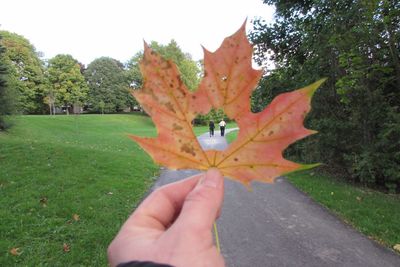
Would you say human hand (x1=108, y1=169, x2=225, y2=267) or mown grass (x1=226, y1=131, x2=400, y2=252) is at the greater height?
human hand (x1=108, y1=169, x2=225, y2=267)

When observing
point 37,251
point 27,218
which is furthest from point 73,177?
point 37,251

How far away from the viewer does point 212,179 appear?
118 cm

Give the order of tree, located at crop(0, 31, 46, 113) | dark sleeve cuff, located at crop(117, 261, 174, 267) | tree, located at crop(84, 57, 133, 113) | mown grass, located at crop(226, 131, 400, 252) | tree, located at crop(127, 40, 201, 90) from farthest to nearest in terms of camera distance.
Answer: tree, located at crop(0, 31, 46, 113) < tree, located at crop(84, 57, 133, 113) < mown grass, located at crop(226, 131, 400, 252) < tree, located at crop(127, 40, 201, 90) < dark sleeve cuff, located at crop(117, 261, 174, 267)

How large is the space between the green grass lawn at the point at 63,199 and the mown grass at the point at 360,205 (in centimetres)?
293

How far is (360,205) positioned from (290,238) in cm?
255

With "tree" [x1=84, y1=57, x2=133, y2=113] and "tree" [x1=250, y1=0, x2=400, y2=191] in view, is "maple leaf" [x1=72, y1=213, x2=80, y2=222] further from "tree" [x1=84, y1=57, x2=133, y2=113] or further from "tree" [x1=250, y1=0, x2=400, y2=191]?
"tree" [x1=84, y1=57, x2=133, y2=113]

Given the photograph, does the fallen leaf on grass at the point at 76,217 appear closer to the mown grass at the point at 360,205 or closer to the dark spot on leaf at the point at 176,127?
the mown grass at the point at 360,205

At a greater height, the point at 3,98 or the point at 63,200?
the point at 3,98

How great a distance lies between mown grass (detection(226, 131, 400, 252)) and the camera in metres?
5.93

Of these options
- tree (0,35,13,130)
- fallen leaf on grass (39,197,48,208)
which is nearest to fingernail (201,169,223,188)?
fallen leaf on grass (39,197,48,208)

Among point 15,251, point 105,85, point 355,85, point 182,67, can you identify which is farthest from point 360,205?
point 105,85

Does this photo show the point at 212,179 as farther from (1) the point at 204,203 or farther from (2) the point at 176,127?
(2) the point at 176,127

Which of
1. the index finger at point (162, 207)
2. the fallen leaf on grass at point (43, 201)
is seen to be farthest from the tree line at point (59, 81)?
the index finger at point (162, 207)

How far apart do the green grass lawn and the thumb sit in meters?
0.36
